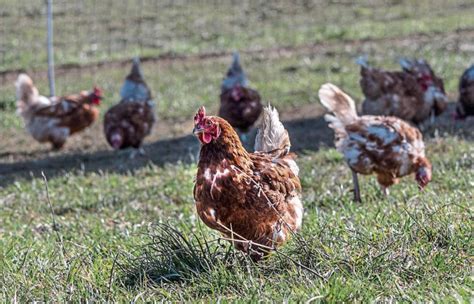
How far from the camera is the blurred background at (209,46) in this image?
15.5 meters

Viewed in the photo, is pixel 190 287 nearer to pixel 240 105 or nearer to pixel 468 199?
pixel 468 199

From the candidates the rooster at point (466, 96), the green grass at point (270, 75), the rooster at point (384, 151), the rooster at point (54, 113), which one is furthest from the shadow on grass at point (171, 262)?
the green grass at point (270, 75)

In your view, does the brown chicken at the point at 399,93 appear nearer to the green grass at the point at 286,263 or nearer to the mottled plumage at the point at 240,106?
the mottled plumage at the point at 240,106

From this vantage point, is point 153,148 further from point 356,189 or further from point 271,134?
point 271,134

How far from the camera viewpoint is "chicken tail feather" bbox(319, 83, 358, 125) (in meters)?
8.60

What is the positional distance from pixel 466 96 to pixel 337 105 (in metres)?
4.56

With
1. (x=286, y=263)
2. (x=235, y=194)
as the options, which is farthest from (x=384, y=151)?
(x=286, y=263)

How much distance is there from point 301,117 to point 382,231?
29.2ft

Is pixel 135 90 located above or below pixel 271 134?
below

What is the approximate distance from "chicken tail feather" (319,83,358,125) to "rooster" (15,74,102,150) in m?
6.03

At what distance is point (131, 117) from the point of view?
1252cm

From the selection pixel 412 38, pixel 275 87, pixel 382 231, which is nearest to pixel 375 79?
pixel 275 87

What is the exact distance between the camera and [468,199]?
235 inches

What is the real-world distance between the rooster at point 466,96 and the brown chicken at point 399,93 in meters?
0.44
